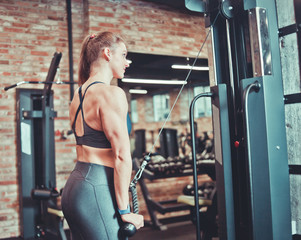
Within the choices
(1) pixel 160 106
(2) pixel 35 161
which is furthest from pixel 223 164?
(1) pixel 160 106

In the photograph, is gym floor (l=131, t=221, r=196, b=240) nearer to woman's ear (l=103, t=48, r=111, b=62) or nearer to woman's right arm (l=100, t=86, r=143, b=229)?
woman's right arm (l=100, t=86, r=143, b=229)

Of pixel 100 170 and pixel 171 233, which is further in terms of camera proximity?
pixel 171 233

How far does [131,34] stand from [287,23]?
134 inches

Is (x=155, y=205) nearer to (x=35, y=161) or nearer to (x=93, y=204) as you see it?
(x=35, y=161)

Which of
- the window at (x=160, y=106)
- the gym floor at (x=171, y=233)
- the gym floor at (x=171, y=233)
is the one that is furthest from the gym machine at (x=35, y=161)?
the window at (x=160, y=106)

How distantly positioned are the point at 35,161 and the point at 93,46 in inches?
120

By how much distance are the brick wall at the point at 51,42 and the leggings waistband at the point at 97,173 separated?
3205 mm

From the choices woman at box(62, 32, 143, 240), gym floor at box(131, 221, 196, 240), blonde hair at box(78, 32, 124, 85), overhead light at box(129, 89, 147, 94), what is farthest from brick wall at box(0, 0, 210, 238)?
woman at box(62, 32, 143, 240)

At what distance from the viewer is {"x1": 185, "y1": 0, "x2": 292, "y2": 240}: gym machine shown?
1.65 meters

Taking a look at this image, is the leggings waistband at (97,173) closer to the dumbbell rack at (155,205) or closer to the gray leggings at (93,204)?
the gray leggings at (93,204)

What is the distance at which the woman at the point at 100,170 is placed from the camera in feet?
5.02

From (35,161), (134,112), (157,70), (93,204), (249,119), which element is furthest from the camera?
(134,112)

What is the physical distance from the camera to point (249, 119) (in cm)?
171

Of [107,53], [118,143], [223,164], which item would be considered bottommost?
[223,164]
